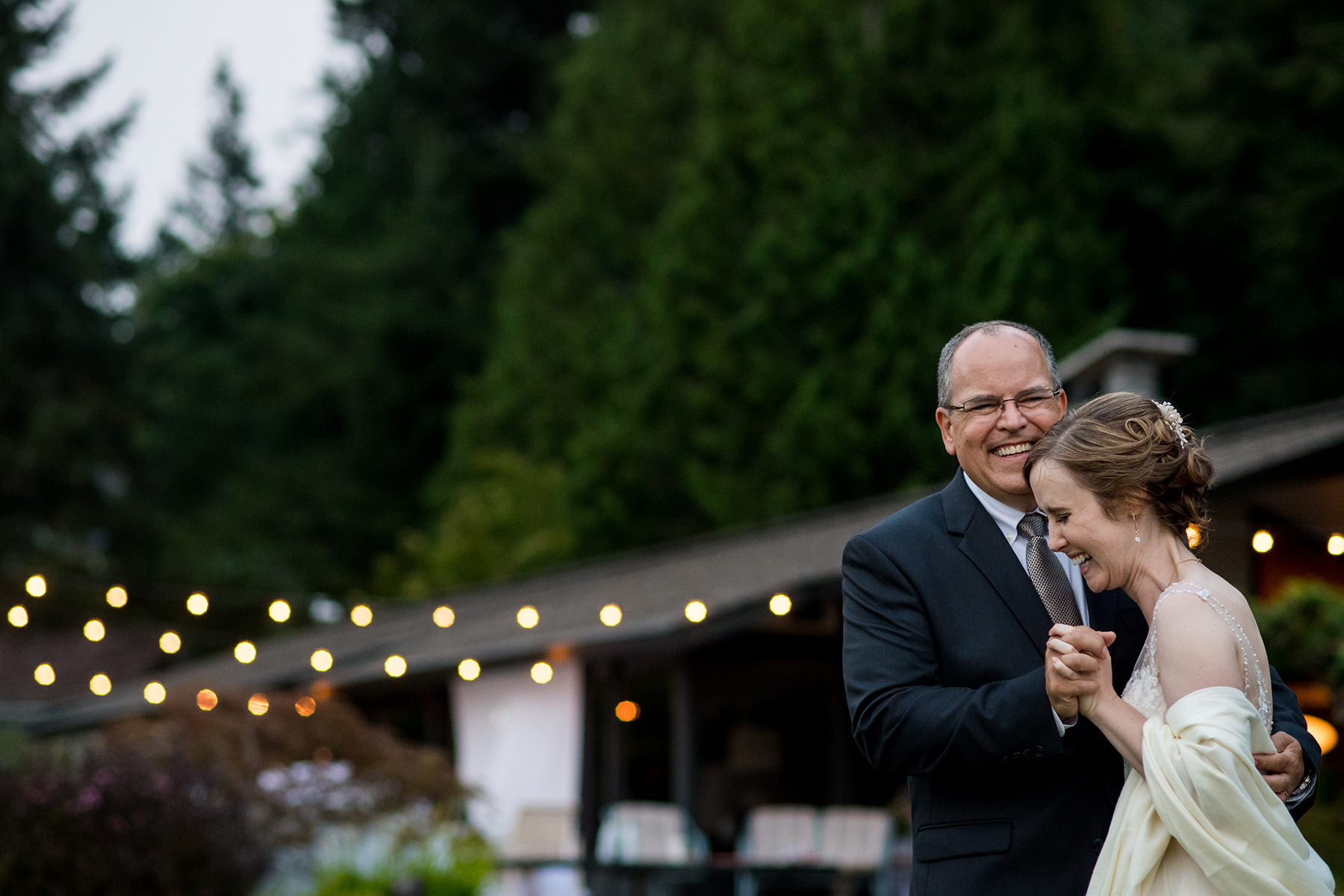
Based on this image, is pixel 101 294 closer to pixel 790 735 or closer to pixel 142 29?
pixel 142 29

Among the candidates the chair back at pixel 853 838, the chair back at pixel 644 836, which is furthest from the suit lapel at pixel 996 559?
the chair back at pixel 644 836

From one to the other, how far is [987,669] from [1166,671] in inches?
13.7

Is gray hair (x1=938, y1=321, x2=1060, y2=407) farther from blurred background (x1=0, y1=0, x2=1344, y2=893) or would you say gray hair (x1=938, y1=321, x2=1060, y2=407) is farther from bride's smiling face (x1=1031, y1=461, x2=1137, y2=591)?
blurred background (x1=0, y1=0, x2=1344, y2=893)

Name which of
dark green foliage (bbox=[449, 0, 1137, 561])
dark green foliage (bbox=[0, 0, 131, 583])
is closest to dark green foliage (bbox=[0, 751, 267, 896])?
dark green foliage (bbox=[449, 0, 1137, 561])

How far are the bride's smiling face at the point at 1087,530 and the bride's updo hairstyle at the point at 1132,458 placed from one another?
0.02m

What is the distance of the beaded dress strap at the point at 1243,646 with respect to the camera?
2801 mm

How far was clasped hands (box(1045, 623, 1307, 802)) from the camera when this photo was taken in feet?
8.91

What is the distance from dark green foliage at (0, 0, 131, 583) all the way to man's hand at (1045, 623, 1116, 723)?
32.8 m

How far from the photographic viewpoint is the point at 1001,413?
3.25m

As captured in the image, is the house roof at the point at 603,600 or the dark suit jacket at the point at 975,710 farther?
the house roof at the point at 603,600

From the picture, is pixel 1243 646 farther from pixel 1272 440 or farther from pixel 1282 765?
pixel 1272 440

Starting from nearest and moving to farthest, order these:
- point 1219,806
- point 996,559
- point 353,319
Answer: point 1219,806 < point 996,559 < point 353,319

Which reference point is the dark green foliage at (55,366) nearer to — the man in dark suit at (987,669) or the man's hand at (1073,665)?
the man in dark suit at (987,669)

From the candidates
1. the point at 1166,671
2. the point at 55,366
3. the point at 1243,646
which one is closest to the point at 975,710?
the point at 1166,671
